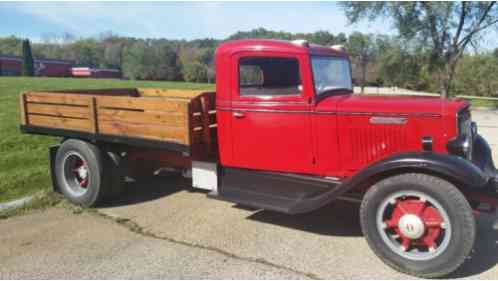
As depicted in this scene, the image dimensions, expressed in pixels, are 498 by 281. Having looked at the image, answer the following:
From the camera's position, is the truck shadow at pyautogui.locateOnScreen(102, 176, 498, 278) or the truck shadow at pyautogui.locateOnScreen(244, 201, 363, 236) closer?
the truck shadow at pyautogui.locateOnScreen(102, 176, 498, 278)

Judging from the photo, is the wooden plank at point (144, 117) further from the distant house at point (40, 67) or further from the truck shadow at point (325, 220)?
the distant house at point (40, 67)

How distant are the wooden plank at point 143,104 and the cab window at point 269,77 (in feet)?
2.16

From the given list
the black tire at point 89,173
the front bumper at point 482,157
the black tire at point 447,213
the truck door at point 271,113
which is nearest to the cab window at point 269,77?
the truck door at point 271,113

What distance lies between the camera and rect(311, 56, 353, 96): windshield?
13.3 ft

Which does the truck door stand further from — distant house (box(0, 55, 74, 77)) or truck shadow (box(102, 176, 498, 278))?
distant house (box(0, 55, 74, 77))

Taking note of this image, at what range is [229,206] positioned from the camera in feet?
16.5

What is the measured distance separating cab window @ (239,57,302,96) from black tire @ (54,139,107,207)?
2.06 meters

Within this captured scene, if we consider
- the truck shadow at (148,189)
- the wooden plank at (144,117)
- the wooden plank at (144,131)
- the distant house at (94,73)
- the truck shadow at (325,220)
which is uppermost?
the distant house at (94,73)

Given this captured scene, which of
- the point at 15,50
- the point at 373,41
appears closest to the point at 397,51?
the point at 373,41

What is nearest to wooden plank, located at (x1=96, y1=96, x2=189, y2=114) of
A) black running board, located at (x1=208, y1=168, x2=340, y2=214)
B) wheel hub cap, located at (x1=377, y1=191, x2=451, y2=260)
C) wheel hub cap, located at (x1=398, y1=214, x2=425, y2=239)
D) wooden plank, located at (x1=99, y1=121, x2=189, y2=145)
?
wooden plank, located at (x1=99, y1=121, x2=189, y2=145)

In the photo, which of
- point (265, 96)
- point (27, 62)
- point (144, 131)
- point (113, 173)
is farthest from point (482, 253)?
point (27, 62)

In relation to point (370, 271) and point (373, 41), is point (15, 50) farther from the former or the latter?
point (370, 271)

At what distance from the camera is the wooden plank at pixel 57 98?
4973 mm

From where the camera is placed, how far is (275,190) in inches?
167
